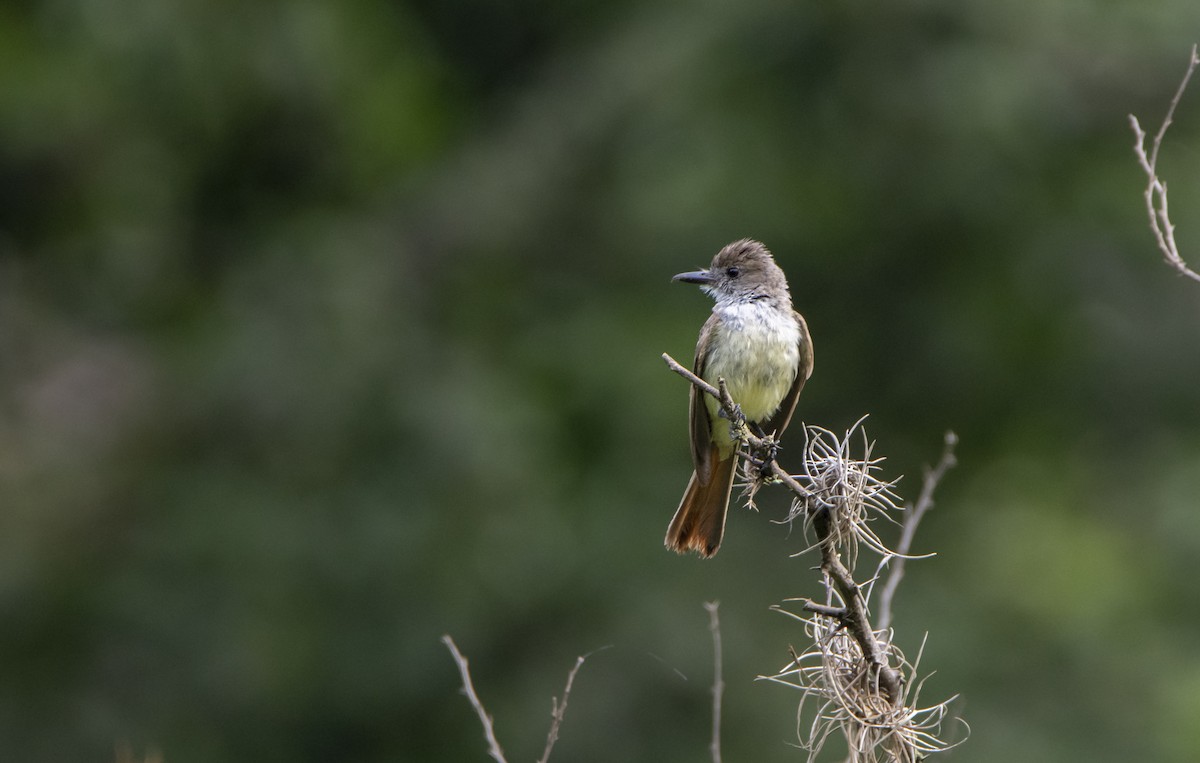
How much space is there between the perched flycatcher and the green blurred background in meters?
3.69

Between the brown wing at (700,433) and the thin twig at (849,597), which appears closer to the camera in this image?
the thin twig at (849,597)

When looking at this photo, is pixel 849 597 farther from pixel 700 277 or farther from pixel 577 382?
pixel 577 382

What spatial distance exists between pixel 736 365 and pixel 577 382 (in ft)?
15.3

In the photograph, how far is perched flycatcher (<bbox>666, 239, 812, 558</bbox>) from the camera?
450 centimetres

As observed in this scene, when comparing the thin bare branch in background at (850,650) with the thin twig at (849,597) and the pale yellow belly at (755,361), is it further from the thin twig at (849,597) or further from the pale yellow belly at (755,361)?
the pale yellow belly at (755,361)

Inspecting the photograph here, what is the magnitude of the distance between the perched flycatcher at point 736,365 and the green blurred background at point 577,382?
369 cm

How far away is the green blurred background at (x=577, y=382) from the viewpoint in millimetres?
8984

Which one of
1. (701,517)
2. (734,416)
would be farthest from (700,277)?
(734,416)

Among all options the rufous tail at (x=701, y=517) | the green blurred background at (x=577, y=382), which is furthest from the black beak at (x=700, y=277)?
the green blurred background at (x=577, y=382)

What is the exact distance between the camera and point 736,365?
4973 mm

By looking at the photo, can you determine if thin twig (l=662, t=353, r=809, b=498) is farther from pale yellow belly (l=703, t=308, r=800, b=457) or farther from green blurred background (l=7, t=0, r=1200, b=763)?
green blurred background (l=7, t=0, r=1200, b=763)

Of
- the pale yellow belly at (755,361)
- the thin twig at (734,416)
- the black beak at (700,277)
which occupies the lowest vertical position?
the thin twig at (734,416)

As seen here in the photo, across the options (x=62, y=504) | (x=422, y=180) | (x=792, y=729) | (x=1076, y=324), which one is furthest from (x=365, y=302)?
(x=1076, y=324)

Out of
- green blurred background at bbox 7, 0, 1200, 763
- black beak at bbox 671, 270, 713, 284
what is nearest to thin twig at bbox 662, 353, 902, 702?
black beak at bbox 671, 270, 713, 284
